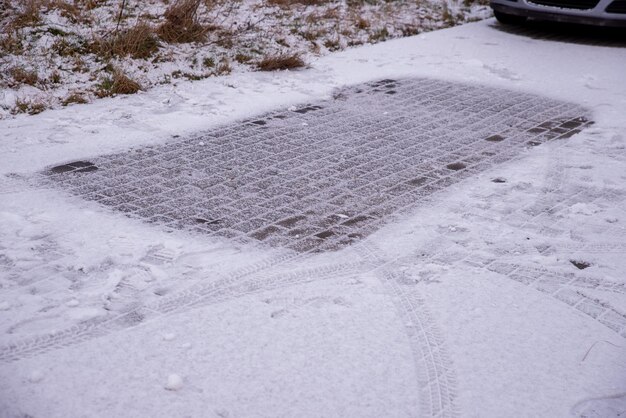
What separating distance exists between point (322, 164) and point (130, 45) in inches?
126

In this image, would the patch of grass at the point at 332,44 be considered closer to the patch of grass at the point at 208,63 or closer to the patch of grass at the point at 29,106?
the patch of grass at the point at 208,63

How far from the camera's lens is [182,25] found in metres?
7.54

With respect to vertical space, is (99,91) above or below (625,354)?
above

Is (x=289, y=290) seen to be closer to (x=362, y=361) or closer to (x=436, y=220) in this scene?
(x=362, y=361)

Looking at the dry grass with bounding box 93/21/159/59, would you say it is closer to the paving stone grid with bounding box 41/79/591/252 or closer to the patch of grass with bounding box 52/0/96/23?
the patch of grass with bounding box 52/0/96/23

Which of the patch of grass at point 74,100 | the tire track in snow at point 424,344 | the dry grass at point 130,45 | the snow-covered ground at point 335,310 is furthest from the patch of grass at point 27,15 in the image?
the tire track in snow at point 424,344

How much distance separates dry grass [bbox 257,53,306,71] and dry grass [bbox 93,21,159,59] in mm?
1153

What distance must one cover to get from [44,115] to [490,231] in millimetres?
3768

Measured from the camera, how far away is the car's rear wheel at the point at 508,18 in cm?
936

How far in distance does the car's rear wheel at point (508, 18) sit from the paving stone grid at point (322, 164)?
3452 millimetres

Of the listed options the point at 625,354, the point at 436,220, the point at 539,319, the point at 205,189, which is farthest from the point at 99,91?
the point at 625,354

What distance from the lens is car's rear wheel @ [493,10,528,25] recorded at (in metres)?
9.36

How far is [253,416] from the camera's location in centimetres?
238

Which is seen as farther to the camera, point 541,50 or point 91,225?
point 541,50
